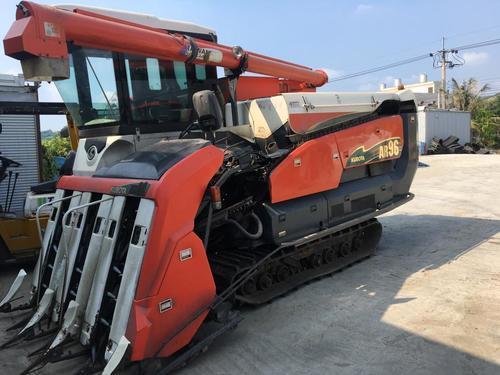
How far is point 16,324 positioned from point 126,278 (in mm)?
1595

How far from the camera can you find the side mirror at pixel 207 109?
3947 mm

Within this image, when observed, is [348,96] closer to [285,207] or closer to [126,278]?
[285,207]

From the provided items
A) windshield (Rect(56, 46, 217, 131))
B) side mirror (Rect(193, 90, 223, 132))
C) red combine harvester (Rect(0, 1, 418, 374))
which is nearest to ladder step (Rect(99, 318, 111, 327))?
red combine harvester (Rect(0, 1, 418, 374))

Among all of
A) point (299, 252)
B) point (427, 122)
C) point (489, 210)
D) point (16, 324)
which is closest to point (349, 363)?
point (299, 252)

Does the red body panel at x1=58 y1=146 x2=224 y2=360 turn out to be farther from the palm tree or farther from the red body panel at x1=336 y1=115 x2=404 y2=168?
the palm tree

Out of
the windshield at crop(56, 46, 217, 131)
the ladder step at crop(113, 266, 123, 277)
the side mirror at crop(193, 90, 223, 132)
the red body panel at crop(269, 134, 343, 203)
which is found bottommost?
the ladder step at crop(113, 266, 123, 277)

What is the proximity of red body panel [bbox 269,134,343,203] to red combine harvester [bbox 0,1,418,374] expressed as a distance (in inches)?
0.6

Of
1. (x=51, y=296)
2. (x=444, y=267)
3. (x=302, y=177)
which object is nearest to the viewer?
(x=51, y=296)

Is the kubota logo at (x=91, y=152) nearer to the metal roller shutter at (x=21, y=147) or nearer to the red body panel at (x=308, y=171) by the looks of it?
the red body panel at (x=308, y=171)

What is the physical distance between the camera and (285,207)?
4586 mm

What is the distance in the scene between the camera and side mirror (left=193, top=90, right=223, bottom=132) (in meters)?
3.95

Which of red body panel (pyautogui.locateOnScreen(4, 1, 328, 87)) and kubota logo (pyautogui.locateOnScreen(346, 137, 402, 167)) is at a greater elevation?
red body panel (pyautogui.locateOnScreen(4, 1, 328, 87))

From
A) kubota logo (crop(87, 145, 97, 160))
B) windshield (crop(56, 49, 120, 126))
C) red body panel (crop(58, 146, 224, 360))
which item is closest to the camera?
red body panel (crop(58, 146, 224, 360))

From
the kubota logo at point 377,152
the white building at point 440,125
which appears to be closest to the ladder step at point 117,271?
the kubota logo at point 377,152
